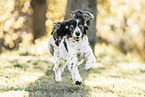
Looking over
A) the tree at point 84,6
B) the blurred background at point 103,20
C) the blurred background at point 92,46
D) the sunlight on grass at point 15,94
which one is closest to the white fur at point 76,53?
the blurred background at point 92,46

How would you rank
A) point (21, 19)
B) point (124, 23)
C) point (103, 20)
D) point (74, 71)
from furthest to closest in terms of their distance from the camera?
point (21, 19) < point (103, 20) < point (124, 23) < point (74, 71)

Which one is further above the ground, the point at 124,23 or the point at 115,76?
the point at 124,23

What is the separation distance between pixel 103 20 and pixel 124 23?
1488mm

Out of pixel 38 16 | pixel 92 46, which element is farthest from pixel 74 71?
pixel 38 16

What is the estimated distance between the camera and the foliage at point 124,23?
43.6 ft

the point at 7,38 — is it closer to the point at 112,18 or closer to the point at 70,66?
the point at 112,18

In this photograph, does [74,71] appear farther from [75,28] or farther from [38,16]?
[38,16]

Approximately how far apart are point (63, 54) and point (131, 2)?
10889 millimetres

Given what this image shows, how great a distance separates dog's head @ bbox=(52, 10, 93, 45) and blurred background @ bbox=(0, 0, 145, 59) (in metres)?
6.85

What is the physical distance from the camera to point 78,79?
14.8ft

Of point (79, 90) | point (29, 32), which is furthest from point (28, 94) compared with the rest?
point (29, 32)

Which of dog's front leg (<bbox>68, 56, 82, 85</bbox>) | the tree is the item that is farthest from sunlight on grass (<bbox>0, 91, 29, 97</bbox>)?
the tree

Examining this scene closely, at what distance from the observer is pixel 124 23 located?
15492 mm

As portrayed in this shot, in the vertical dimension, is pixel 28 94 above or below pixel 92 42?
below
